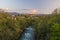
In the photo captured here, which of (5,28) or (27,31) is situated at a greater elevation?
(5,28)

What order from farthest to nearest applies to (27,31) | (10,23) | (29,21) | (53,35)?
(29,21)
(27,31)
(10,23)
(53,35)

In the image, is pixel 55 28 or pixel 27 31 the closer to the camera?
pixel 55 28

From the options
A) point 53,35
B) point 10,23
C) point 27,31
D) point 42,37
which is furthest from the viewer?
point 27,31

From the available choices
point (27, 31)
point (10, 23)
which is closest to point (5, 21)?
point (10, 23)

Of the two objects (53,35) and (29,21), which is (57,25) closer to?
(53,35)

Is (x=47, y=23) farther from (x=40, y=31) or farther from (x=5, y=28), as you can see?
(x=5, y=28)

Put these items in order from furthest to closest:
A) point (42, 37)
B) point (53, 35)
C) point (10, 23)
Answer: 1. point (10, 23)
2. point (42, 37)
3. point (53, 35)

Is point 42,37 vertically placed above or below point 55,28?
below

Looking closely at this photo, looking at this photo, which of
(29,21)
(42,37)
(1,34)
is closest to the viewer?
(1,34)

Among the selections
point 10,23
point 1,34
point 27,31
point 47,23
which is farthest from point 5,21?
point 27,31
